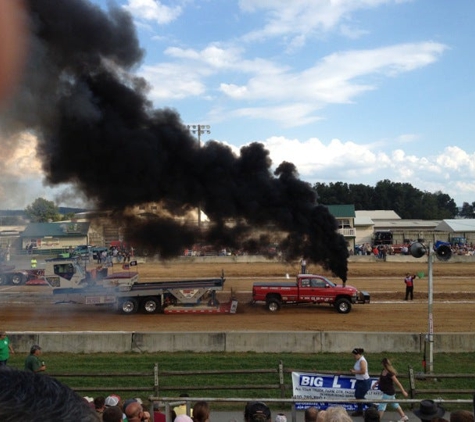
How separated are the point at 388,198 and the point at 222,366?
120 m

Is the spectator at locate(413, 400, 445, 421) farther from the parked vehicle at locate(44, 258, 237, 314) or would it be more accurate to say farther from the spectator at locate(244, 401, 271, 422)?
the parked vehicle at locate(44, 258, 237, 314)

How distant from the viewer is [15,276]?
32594 mm

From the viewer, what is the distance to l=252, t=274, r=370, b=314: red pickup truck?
22438mm

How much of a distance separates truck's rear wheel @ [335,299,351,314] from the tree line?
3715 inches

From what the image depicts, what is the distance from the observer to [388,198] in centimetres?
12731

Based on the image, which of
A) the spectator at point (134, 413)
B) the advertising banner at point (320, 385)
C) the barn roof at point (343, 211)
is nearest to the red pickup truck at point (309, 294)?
the advertising banner at point (320, 385)

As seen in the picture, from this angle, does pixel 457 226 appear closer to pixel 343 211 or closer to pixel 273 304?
pixel 343 211

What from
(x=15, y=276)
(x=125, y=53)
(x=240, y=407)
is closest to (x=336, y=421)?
(x=240, y=407)

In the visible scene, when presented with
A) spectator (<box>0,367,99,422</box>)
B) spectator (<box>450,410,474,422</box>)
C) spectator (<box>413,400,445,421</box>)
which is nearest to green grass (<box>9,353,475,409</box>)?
spectator (<box>413,400,445,421</box>)

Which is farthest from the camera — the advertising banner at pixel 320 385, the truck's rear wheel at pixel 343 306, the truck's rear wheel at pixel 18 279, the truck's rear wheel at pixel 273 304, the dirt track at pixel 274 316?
the truck's rear wheel at pixel 18 279

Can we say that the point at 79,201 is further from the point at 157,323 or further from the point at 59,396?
the point at 59,396

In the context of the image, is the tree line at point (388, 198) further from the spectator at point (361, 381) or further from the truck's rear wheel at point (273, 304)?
the spectator at point (361, 381)

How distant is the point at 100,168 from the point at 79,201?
1.80 meters

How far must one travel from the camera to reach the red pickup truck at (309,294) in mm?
22438
